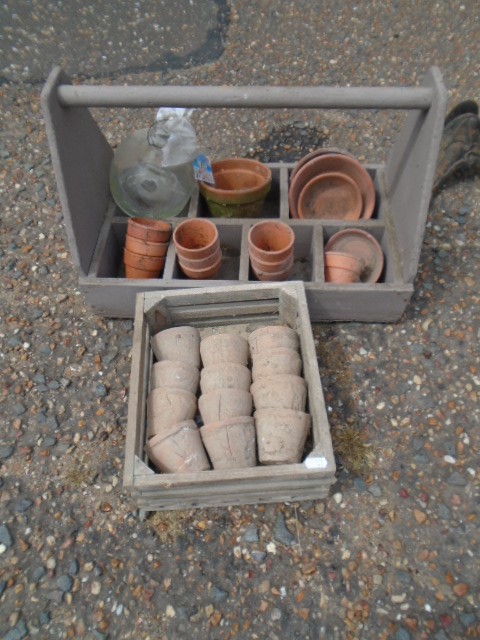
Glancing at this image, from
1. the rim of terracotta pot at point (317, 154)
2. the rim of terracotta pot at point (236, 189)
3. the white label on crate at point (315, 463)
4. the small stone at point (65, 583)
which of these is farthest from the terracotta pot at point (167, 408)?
the rim of terracotta pot at point (317, 154)

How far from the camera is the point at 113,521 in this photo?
213cm

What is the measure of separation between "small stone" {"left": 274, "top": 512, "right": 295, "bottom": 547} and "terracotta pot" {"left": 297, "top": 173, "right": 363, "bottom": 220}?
1.51 meters

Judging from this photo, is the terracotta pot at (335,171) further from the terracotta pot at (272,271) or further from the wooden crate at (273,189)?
the terracotta pot at (272,271)

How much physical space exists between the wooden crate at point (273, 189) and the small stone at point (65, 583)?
119 cm

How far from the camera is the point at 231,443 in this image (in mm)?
1915

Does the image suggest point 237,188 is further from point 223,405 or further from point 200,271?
point 223,405

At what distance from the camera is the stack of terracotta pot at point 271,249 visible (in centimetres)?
239

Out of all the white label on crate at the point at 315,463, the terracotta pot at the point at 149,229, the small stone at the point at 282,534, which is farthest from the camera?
the terracotta pot at the point at 149,229

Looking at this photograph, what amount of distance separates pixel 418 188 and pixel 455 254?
750 millimetres

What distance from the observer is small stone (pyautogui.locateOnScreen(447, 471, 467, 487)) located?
2193 millimetres

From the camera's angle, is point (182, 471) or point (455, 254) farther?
point (455, 254)

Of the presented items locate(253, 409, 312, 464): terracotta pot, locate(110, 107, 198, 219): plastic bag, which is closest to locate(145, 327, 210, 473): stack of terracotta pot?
locate(253, 409, 312, 464): terracotta pot

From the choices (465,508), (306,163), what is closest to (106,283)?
(306,163)

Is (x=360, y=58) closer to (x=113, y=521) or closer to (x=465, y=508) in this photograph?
(x=465, y=508)
